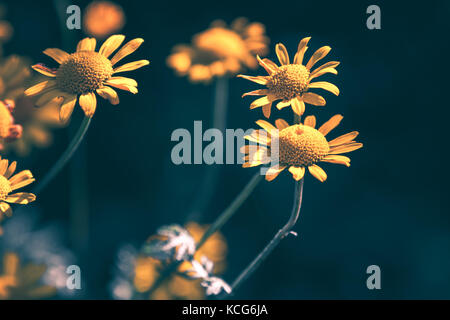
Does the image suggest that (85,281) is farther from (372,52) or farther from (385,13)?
(385,13)

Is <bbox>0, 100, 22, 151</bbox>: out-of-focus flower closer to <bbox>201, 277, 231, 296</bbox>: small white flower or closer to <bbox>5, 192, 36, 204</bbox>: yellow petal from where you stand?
<bbox>5, 192, 36, 204</bbox>: yellow petal

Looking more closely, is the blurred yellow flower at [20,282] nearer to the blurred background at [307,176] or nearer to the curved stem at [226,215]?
the blurred background at [307,176]

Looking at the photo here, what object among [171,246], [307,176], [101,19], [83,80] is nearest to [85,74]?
[83,80]

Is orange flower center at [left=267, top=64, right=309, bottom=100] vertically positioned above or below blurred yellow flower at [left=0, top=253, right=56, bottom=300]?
above

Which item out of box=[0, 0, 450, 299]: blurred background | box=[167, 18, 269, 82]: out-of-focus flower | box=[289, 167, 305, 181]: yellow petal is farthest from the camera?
box=[0, 0, 450, 299]: blurred background

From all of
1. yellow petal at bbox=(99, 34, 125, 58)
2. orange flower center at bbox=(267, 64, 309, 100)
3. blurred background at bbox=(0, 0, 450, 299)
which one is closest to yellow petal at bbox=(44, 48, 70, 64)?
yellow petal at bbox=(99, 34, 125, 58)

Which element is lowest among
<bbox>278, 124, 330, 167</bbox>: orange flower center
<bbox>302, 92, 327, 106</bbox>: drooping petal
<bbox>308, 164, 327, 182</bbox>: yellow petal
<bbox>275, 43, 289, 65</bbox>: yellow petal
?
<bbox>308, 164, 327, 182</bbox>: yellow petal
